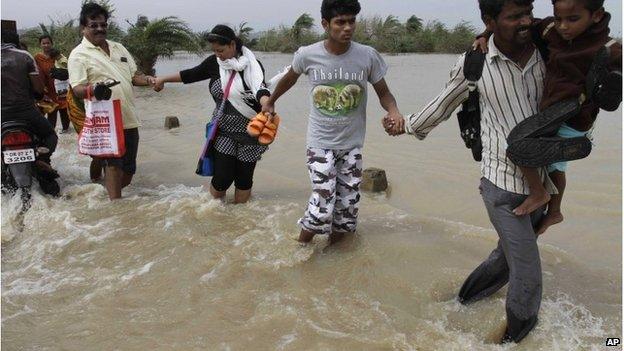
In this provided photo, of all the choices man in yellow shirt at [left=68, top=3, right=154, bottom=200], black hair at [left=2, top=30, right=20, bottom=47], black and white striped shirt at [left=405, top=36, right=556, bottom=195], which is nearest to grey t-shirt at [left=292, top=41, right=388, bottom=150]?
black and white striped shirt at [left=405, top=36, right=556, bottom=195]

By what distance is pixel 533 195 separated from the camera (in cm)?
244

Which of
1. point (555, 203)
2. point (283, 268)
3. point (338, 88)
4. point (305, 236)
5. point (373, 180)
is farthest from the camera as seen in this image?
point (373, 180)

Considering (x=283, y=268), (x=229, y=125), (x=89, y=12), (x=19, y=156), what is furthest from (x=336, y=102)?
(x=19, y=156)

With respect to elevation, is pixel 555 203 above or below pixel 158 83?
below

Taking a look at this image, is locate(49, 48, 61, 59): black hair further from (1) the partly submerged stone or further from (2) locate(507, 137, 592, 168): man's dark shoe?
(2) locate(507, 137, 592, 168): man's dark shoe

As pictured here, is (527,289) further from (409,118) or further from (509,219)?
(409,118)

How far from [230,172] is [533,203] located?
3.05 metres

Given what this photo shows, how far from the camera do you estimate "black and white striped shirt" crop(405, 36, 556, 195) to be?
2.42 metres

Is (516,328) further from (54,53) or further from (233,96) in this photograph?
(54,53)

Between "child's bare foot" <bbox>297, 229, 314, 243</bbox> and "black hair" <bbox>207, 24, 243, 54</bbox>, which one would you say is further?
"black hair" <bbox>207, 24, 243, 54</bbox>

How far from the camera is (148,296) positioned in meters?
3.44

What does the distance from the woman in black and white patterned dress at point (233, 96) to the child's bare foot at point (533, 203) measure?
2.44 meters

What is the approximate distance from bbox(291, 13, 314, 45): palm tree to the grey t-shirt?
3391cm

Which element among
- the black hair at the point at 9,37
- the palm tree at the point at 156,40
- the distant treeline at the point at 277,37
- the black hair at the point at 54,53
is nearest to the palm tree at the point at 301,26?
the distant treeline at the point at 277,37
